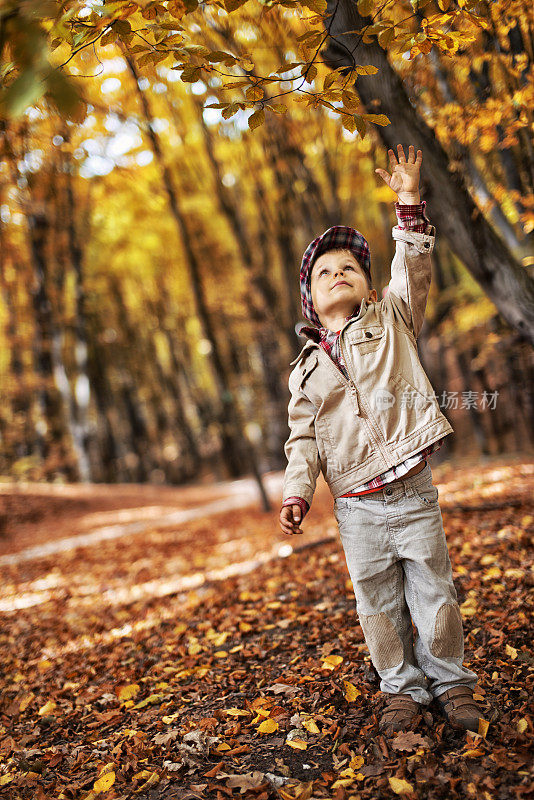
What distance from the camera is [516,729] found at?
2.05 metres

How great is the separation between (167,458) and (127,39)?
859 inches

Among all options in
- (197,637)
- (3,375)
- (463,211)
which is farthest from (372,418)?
(3,375)

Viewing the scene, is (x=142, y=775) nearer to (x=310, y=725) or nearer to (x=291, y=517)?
(x=310, y=725)

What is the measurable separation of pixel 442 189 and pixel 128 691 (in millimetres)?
3419

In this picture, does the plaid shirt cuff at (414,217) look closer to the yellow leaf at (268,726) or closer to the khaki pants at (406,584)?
the khaki pants at (406,584)

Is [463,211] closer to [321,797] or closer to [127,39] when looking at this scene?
[127,39]

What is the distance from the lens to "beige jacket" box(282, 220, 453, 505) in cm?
215

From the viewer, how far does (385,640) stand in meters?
2.23

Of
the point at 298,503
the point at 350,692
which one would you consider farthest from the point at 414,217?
the point at 350,692

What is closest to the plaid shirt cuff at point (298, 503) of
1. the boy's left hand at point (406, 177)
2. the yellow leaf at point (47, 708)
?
the boy's left hand at point (406, 177)

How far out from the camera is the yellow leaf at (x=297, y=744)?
2217 mm

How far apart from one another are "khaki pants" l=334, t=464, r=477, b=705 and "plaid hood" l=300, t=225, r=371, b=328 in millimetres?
915

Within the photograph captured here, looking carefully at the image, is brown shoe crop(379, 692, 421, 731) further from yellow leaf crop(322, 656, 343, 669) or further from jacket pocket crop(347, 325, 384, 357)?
jacket pocket crop(347, 325, 384, 357)

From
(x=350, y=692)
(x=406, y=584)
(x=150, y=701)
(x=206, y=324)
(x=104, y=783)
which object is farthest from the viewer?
(x=206, y=324)
